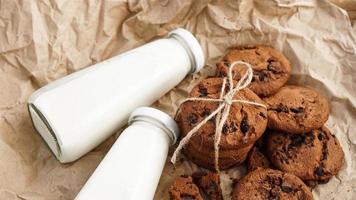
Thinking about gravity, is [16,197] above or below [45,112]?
below

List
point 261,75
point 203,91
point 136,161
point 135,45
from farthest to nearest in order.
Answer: point 135,45
point 261,75
point 203,91
point 136,161

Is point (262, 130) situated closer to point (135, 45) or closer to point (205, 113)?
point (205, 113)

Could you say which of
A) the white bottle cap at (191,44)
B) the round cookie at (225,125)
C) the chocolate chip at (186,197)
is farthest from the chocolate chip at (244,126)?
the white bottle cap at (191,44)

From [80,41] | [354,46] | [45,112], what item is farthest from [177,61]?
[354,46]

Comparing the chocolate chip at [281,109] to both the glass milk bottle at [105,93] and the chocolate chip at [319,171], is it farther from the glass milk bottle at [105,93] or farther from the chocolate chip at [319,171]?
the glass milk bottle at [105,93]

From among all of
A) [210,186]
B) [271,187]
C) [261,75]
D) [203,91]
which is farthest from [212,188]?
[261,75]

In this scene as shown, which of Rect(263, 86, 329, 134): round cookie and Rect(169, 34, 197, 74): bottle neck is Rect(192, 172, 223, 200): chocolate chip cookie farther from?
Rect(169, 34, 197, 74): bottle neck

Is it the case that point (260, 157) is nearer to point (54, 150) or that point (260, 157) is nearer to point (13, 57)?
point (54, 150)
